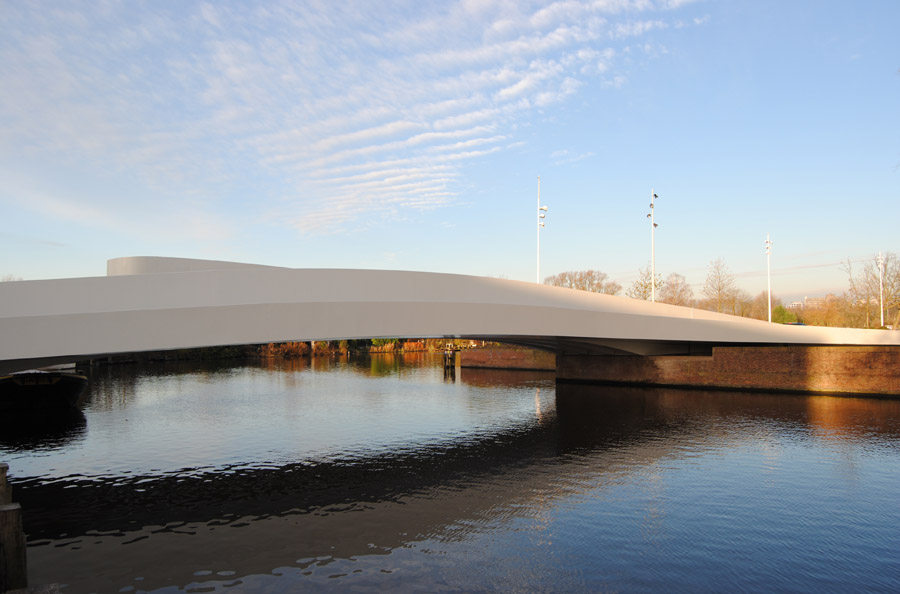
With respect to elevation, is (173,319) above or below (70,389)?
above

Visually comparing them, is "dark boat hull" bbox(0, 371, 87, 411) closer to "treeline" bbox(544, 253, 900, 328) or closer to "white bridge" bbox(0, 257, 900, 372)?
"white bridge" bbox(0, 257, 900, 372)

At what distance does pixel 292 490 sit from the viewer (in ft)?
38.7

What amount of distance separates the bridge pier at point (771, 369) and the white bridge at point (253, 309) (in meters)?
11.3

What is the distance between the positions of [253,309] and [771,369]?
2397 centimetres

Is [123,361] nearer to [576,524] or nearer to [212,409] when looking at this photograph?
[212,409]

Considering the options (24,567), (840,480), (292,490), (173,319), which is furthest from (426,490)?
(840,480)

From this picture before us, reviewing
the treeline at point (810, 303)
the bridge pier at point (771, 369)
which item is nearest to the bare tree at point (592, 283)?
the treeline at point (810, 303)

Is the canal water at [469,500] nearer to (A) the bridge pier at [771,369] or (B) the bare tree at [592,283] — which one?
(A) the bridge pier at [771,369]

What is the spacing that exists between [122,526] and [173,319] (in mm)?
3702

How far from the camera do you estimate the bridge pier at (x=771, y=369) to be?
24.0m

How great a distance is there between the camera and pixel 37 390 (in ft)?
86.5

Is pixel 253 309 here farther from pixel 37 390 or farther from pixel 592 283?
pixel 592 283

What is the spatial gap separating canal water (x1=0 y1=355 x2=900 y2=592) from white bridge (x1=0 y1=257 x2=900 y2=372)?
10.2 feet

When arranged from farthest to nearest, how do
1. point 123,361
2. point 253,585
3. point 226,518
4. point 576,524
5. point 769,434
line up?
point 123,361 < point 769,434 < point 226,518 < point 576,524 < point 253,585
